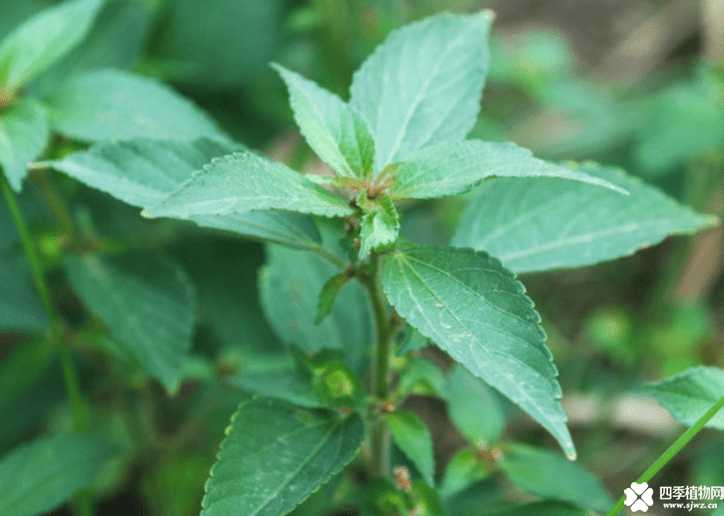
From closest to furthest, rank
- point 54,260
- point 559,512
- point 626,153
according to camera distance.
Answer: point 559,512 → point 54,260 → point 626,153

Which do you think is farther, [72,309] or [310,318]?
[72,309]

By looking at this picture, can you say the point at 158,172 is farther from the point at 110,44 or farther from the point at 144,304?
the point at 110,44

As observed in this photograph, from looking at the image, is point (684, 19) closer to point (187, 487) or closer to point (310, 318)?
point (310, 318)

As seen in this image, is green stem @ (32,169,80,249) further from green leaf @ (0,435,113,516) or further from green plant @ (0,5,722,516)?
green leaf @ (0,435,113,516)

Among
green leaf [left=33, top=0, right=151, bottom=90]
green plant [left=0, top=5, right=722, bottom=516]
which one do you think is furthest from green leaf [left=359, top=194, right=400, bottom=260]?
green leaf [left=33, top=0, right=151, bottom=90]

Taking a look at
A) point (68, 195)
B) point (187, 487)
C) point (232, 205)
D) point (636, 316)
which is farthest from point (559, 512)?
point (636, 316)

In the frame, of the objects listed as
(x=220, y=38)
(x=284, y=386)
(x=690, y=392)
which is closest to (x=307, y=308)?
(x=284, y=386)
